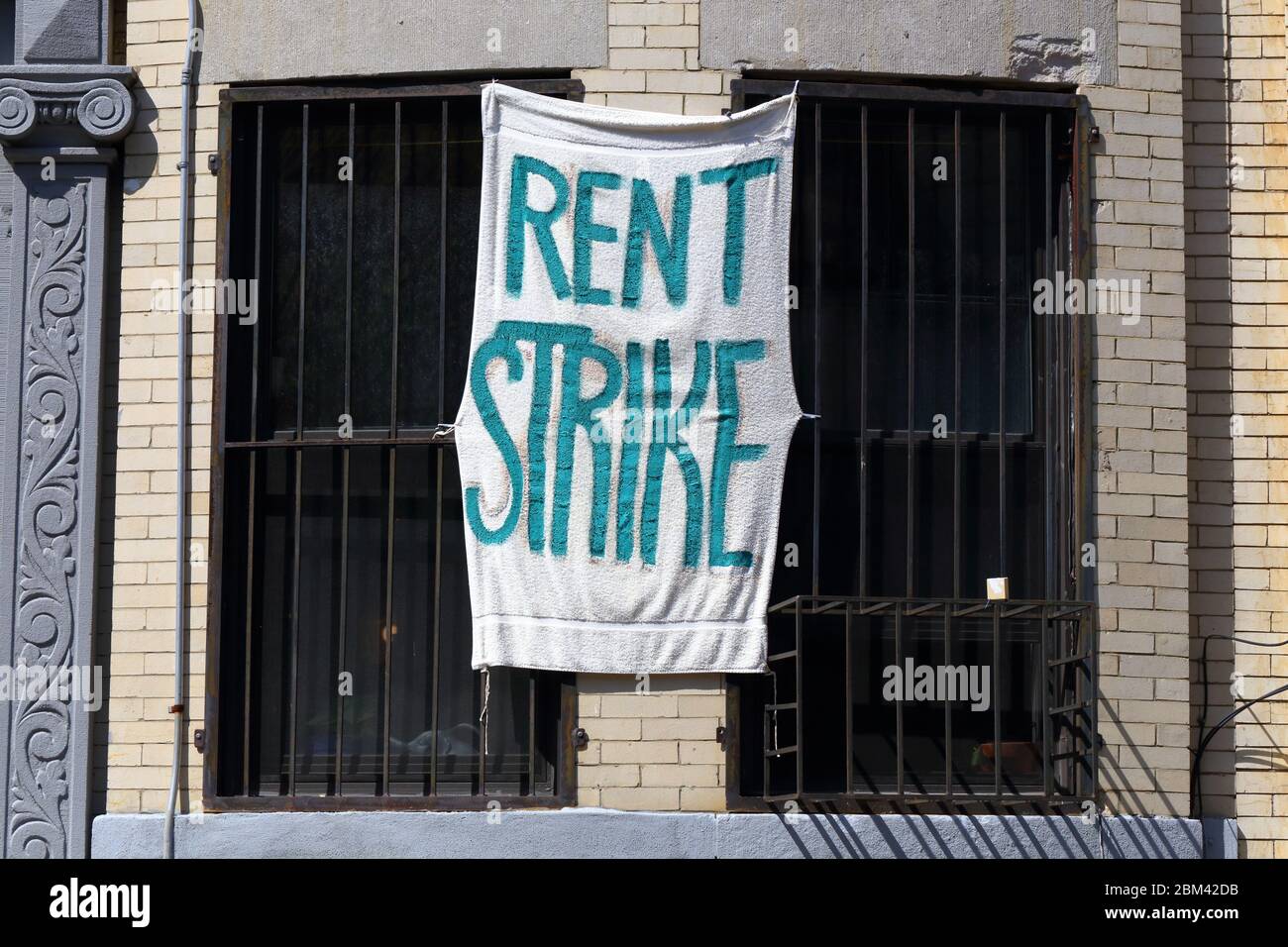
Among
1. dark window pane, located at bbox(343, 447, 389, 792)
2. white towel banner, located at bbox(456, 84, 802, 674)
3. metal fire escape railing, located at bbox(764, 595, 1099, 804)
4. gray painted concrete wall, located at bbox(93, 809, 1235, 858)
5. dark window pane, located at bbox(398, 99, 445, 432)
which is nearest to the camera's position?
metal fire escape railing, located at bbox(764, 595, 1099, 804)

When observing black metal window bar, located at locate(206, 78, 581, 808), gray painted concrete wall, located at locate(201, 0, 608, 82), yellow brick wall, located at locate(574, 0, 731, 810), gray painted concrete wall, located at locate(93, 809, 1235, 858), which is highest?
gray painted concrete wall, located at locate(201, 0, 608, 82)

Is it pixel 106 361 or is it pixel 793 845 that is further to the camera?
pixel 106 361

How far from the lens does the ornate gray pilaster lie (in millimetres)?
7434

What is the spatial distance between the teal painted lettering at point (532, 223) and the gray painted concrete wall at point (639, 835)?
95.2 inches

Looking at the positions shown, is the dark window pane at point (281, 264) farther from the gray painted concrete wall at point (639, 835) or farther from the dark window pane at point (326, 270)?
the gray painted concrete wall at point (639, 835)

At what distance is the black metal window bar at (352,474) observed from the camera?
749 centimetres

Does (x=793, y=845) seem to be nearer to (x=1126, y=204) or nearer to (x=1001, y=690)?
(x=1001, y=690)

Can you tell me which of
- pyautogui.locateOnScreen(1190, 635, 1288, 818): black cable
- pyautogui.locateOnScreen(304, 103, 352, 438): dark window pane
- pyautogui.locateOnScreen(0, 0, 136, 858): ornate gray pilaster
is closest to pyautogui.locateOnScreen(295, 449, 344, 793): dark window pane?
pyautogui.locateOnScreen(304, 103, 352, 438): dark window pane

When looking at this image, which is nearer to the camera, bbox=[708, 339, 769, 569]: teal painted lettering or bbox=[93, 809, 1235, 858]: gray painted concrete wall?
bbox=[93, 809, 1235, 858]: gray painted concrete wall

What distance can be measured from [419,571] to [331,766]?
39.0 inches

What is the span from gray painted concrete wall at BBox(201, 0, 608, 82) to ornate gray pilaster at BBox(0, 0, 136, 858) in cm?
56

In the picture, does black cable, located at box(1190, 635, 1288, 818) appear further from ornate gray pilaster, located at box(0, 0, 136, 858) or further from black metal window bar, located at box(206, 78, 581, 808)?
ornate gray pilaster, located at box(0, 0, 136, 858)

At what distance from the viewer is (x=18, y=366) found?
763 centimetres

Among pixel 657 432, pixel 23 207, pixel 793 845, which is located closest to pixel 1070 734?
pixel 793 845
